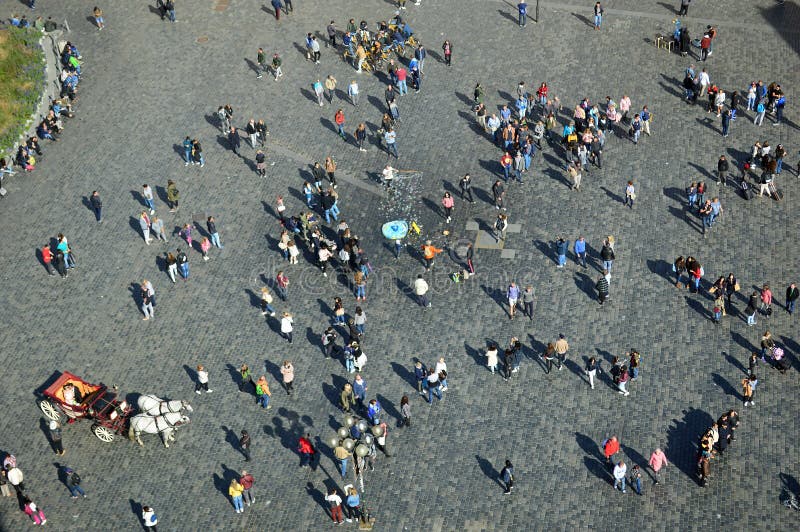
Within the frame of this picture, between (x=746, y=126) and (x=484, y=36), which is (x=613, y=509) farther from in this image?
(x=484, y=36)

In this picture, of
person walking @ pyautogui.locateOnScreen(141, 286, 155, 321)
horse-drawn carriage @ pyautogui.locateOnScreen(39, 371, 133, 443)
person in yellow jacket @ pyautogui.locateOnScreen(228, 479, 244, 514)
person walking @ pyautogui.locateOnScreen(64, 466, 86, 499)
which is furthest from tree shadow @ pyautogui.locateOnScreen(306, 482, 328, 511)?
person walking @ pyautogui.locateOnScreen(141, 286, 155, 321)

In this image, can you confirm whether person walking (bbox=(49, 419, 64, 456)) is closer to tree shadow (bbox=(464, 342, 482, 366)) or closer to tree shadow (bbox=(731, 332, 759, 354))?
tree shadow (bbox=(464, 342, 482, 366))

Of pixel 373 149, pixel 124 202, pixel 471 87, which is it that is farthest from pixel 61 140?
pixel 471 87

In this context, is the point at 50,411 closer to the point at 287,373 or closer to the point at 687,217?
the point at 287,373

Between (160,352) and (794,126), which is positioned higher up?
(794,126)

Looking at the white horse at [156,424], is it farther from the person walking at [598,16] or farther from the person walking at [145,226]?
the person walking at [598,16]

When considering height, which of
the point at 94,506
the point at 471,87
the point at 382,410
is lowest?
the point at 94,506

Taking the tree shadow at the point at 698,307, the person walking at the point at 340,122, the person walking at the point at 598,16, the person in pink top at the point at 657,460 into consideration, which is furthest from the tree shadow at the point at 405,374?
the person walking at the point at 598,16
